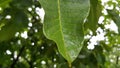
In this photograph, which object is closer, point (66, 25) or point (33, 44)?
point (66, 25)

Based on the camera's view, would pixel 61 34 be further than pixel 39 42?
No

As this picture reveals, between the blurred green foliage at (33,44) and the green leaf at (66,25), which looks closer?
the green leaf at (66,25)

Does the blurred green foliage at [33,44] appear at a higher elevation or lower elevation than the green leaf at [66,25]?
lower

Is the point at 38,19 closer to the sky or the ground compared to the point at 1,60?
closer to the sky

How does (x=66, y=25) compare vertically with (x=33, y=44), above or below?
above

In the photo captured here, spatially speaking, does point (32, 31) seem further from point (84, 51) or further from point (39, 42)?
point (84, 51)

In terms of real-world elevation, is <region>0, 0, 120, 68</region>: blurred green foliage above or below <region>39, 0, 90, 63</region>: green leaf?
below

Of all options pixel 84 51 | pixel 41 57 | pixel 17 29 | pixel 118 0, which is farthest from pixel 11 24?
pixel 118 0

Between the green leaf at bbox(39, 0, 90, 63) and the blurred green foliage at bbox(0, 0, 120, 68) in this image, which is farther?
the blurred green foliage at bbox(0, 0, 120, 68)
